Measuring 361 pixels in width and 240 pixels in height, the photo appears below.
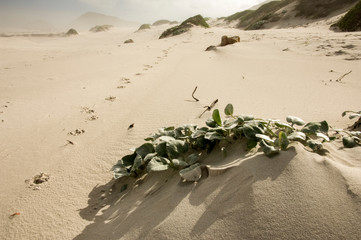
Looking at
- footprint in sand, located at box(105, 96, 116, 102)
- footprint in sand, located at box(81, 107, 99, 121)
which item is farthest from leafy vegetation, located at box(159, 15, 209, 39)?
footprint in sand, located at box(81, 107, 99, 121)

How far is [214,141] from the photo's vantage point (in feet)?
4.97

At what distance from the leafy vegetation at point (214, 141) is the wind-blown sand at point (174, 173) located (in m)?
0.08

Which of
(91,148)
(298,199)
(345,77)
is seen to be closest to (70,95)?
(91,148)

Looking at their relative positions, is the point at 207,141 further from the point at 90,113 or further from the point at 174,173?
the point at 90,113

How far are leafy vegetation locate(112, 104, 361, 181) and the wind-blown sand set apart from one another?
0.26 feet

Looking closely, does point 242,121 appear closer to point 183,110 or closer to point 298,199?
point 298,199

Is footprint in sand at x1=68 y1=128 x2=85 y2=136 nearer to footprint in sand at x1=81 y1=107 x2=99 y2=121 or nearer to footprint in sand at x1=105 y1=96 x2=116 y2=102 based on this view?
footprint in sand at x1=81 y1=107 x2=99 y2=121

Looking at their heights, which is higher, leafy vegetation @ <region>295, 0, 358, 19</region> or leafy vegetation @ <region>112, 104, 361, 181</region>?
leafy vegetation @ <region>295, 0, 358, 19</region>

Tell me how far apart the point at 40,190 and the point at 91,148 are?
1.93ft

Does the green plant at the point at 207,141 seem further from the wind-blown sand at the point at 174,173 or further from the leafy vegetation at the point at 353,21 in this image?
the leafy vegetation at the point at 353,21

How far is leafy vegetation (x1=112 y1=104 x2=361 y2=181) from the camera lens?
1.24 metres

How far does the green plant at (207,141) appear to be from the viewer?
4.15ft

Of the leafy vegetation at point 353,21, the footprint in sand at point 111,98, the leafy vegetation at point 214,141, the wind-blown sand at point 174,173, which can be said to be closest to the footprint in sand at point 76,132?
the wind-blown sand at point 174,173

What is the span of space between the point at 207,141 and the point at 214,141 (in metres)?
0.05
